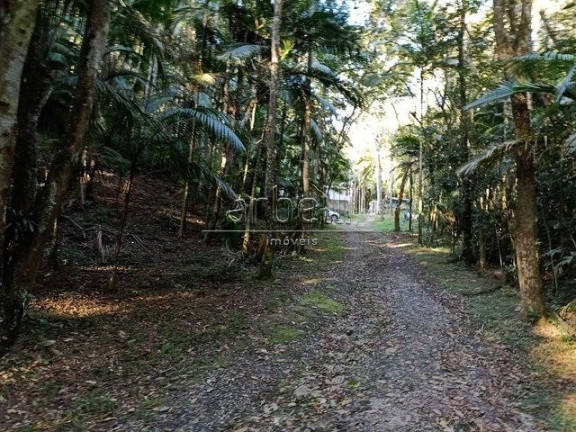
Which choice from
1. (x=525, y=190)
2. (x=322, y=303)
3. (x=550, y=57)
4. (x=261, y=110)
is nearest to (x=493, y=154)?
(x=525, y=190)

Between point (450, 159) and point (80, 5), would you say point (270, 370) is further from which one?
point (450, 159)

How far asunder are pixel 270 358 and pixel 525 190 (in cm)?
493

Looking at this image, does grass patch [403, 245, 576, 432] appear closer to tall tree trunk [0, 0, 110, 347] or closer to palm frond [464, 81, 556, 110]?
palm frond [464, 81, 556, 110]

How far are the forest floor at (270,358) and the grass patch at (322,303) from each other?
53 mm

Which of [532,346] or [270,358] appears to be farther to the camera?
[532,346]

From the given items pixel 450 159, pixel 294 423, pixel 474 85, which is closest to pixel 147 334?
pixel 294 423

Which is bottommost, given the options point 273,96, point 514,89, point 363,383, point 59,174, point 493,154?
point 363,383

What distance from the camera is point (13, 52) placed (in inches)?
186

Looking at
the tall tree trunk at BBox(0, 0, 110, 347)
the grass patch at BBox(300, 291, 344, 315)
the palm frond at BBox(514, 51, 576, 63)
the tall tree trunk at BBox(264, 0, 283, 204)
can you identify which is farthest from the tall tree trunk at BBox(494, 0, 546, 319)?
the tall tree trunk at BBox(0, 0, 110, 347)

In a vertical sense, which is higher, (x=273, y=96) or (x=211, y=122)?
→ (x=273, y=96)

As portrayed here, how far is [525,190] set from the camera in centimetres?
707

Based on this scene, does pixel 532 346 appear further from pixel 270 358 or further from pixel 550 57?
pixel 550 57

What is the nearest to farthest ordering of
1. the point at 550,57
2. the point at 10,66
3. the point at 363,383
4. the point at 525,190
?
the point at 10,66, the point at 363,383, the point at 550,57, the point at 525,190

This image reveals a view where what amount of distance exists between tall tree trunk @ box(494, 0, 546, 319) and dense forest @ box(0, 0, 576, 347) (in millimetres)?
22
